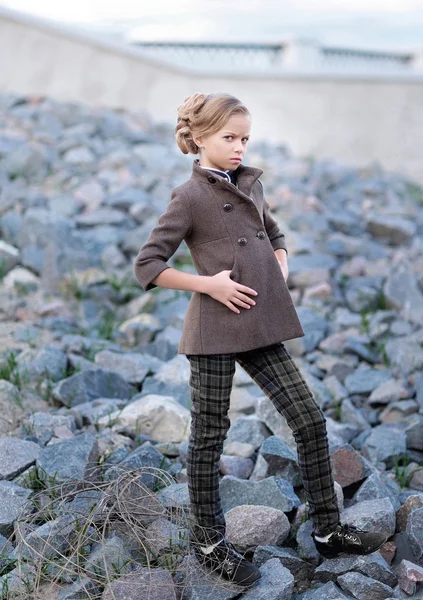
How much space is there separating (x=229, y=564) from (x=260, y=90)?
7.85 metres

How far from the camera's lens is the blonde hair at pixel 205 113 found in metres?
2.08

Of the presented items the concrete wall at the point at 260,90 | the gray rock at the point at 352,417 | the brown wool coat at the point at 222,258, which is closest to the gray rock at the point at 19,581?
the brown wool coat at the point at 222,258

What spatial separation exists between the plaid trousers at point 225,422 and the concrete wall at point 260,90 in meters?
7.14

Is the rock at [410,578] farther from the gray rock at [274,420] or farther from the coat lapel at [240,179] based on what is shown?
the coat lapel at [240,179]

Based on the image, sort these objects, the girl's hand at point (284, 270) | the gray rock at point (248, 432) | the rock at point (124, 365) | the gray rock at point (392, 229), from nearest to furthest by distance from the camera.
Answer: the girl's hand at point (284, 270), the gray rock at point (248, 432), the rock at point (124, 365), the gray rock at point (392, 229)

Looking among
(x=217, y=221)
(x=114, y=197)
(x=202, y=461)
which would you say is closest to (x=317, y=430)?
(x=202, y=461)

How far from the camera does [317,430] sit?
2.13m

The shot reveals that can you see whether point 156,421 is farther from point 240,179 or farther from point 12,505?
point 240,179

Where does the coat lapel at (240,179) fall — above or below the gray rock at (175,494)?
above

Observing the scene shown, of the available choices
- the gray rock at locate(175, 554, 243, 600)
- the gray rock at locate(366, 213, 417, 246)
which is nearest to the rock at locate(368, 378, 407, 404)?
the gray rock at locate(175, 554, 243, 600)

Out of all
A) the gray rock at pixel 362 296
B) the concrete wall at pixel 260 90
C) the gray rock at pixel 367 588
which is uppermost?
the concrete wall at pixel 260 90

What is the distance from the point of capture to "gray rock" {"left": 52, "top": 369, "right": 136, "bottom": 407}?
3.22m

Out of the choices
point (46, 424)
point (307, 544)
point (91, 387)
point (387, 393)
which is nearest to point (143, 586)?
point (307, 544)

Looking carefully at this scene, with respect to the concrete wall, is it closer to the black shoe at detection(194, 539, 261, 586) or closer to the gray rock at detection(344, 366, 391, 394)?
the gray rock at detection(344, 366, 391, 394)
